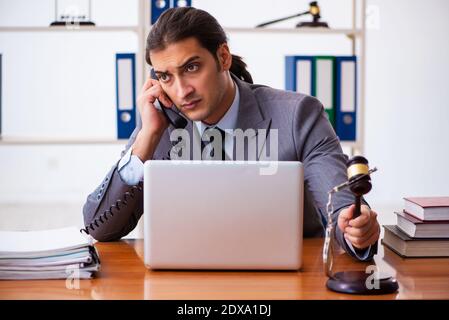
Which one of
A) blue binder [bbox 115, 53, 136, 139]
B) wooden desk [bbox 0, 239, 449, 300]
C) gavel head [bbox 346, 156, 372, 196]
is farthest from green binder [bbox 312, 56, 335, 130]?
gavel head [bbox 346, 156, 372, 196]

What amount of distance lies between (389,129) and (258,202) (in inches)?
167

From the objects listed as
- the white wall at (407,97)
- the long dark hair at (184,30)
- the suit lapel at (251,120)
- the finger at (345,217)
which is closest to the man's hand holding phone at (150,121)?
the long dark hair at (184,30)

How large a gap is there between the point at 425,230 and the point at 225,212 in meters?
0.49

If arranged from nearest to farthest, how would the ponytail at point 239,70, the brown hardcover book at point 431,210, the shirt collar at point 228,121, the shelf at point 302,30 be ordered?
1. the brown hardcover book at point 431,210
2. the shirt collar at point 228,121
3. the ponytail at point 239,70
4. the shelf at point 302,30

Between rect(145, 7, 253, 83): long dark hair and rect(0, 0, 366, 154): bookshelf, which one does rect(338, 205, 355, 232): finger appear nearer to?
rect(145, 7, 253, 83): long dark hair

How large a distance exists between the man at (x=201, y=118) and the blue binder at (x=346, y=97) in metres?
1.16

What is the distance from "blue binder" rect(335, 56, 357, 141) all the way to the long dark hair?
1226 mm

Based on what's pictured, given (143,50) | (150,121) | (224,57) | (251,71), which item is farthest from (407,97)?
(150,121)

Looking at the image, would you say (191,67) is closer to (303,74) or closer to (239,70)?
(239,70)

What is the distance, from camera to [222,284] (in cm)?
135

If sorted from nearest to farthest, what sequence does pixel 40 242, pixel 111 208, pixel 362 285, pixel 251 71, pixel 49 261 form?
1. pixel 362 285
2. pixel 49 261
3. pixel 40 242
4. pixel 111 208
5. pixel 251 71

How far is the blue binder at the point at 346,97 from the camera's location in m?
3.31

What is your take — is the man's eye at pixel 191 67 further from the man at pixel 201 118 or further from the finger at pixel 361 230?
the finger at pixel 361 230
